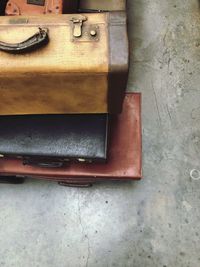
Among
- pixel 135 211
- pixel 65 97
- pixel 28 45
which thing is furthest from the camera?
pixel 135 211

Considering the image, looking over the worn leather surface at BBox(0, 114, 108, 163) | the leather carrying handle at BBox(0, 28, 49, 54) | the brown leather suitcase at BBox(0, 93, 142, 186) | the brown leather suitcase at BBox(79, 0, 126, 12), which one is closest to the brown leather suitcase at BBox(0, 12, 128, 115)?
the leather carrying handle at BBox(0, 28, 49, 54)

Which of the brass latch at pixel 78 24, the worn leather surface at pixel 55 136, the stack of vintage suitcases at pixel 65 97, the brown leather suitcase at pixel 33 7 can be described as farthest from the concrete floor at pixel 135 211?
the brass latch at pixel 78 24

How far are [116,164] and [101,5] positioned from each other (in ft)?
2.93

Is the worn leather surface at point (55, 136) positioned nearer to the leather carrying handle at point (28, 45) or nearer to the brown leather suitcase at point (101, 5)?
the leather carrying handle at point (28, 45)

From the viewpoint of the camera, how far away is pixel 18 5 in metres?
1.59

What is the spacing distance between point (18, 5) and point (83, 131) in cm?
67

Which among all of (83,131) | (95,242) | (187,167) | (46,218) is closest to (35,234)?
(46,218)

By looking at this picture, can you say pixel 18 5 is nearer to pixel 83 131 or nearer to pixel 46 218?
pixel 83 131

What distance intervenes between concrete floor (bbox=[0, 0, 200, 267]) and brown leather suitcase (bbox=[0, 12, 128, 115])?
2.14ft

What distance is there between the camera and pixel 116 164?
1.52 metres

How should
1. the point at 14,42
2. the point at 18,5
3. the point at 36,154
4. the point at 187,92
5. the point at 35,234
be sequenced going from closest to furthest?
the point at 14,42, the point at 36,154, the point at 18,5, the point at 35,234, the point at 187,92

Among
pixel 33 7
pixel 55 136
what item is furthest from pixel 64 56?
pixel 33 7

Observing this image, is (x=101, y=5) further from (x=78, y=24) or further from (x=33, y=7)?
(x=78, y=24)

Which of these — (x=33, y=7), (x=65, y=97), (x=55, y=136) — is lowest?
(x=55, y=136)
